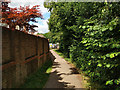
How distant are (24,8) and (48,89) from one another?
6316 mm

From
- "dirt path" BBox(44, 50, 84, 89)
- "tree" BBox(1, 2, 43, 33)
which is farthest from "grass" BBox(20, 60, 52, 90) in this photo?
"tree" BBox(1, 2, 43, 33)

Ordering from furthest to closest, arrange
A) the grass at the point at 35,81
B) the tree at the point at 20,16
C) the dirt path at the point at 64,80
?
1. the tree at the point at 20,16
2. the dirt path at the point at 64,80
3. the grass at the point at 35,81

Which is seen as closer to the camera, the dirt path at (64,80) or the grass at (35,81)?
the grass at (35,81)

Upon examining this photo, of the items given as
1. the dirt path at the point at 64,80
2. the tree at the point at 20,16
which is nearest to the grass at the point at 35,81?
the dirt path at the point at 64,80

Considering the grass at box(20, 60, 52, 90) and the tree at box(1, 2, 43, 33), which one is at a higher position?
the tree at box(1, 2, 43, 33)

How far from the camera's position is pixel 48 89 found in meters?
4.82

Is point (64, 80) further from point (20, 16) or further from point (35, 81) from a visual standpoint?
point (20, 16)

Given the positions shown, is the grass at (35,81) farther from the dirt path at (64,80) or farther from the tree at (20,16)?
the tree at (20,16)

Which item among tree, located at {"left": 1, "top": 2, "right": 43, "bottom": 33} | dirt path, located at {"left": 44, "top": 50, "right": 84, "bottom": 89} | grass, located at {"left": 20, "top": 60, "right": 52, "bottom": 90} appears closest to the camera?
grass, located at {"left": 20, "top": 60, "right": 52, "bottom": 90}

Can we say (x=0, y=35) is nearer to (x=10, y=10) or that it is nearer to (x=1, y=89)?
(x=1, y=89)

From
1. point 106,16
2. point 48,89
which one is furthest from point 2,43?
point 106,16

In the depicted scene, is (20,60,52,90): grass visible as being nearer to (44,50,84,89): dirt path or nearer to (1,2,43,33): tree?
(44,50,84,89): dirt path

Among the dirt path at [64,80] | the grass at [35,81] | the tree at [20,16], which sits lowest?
the dirt path at [64,80]

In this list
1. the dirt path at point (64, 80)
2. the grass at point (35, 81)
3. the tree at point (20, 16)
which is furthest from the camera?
the tree at point (20, 16)
